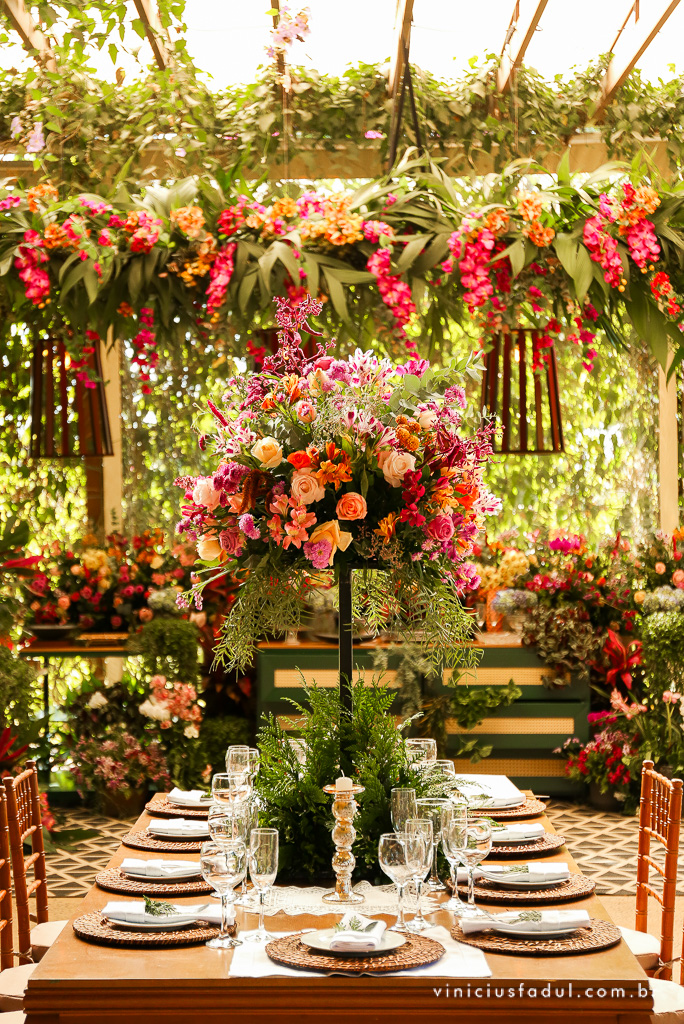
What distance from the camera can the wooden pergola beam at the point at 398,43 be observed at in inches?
164

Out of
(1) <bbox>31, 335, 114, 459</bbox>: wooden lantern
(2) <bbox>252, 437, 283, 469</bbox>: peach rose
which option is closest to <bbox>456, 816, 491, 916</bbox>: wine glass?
(2) <bbox>252, 437, 283, 469</bbox>: peach rose

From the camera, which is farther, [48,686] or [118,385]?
[118,385]

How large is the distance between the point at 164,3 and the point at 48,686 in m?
3.54

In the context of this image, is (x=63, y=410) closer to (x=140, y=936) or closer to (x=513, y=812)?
(x=513, y=812)

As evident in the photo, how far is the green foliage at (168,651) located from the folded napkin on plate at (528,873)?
3430 millimetres

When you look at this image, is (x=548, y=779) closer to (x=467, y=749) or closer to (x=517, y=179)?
(x=467, y=749)

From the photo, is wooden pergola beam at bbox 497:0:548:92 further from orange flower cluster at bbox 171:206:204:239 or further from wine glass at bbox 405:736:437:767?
wine glass at bbox 405:736:437:767

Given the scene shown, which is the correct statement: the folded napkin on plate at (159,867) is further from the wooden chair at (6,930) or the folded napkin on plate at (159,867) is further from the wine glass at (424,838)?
the wine glass at (424,838)

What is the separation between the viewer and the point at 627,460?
6.55 m

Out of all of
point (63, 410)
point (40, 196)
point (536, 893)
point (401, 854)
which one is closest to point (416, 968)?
point (401, 854)

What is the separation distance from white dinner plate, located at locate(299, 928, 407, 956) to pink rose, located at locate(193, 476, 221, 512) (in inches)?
33.5

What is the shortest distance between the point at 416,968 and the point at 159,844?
0.94 meters

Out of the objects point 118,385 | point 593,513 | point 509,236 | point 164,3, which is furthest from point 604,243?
point 118,385

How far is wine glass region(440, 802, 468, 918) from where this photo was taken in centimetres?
198
